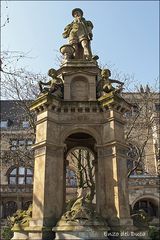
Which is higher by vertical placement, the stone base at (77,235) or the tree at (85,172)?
the tree at (85,172)

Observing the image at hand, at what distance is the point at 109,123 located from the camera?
27.8ft

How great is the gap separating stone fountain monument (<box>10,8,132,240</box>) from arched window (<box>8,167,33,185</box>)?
77.0ft

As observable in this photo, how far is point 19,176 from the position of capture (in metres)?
32.2

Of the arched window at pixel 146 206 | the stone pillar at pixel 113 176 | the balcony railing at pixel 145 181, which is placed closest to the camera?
the stone pillar at pixel 113 176

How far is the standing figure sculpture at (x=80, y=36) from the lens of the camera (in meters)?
10.3

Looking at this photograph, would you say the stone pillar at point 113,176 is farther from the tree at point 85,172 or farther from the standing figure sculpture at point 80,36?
the standing figure sculpture at point 80,36

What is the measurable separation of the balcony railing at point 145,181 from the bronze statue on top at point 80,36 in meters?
20.8

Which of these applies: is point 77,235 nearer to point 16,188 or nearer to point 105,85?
point 105,85

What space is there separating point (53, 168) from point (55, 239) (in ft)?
6.36

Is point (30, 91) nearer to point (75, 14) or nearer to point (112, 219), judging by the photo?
point (75, 14)

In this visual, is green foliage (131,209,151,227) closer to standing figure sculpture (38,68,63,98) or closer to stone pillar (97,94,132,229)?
stone pillar (97,94,132,229)

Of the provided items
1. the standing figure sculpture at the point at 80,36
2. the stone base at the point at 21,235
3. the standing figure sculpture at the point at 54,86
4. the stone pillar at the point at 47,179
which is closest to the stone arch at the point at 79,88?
the standing figure sculpture at the point at 54,86

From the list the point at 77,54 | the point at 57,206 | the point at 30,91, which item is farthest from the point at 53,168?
the point at 30,91

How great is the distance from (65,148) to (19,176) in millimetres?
25023
